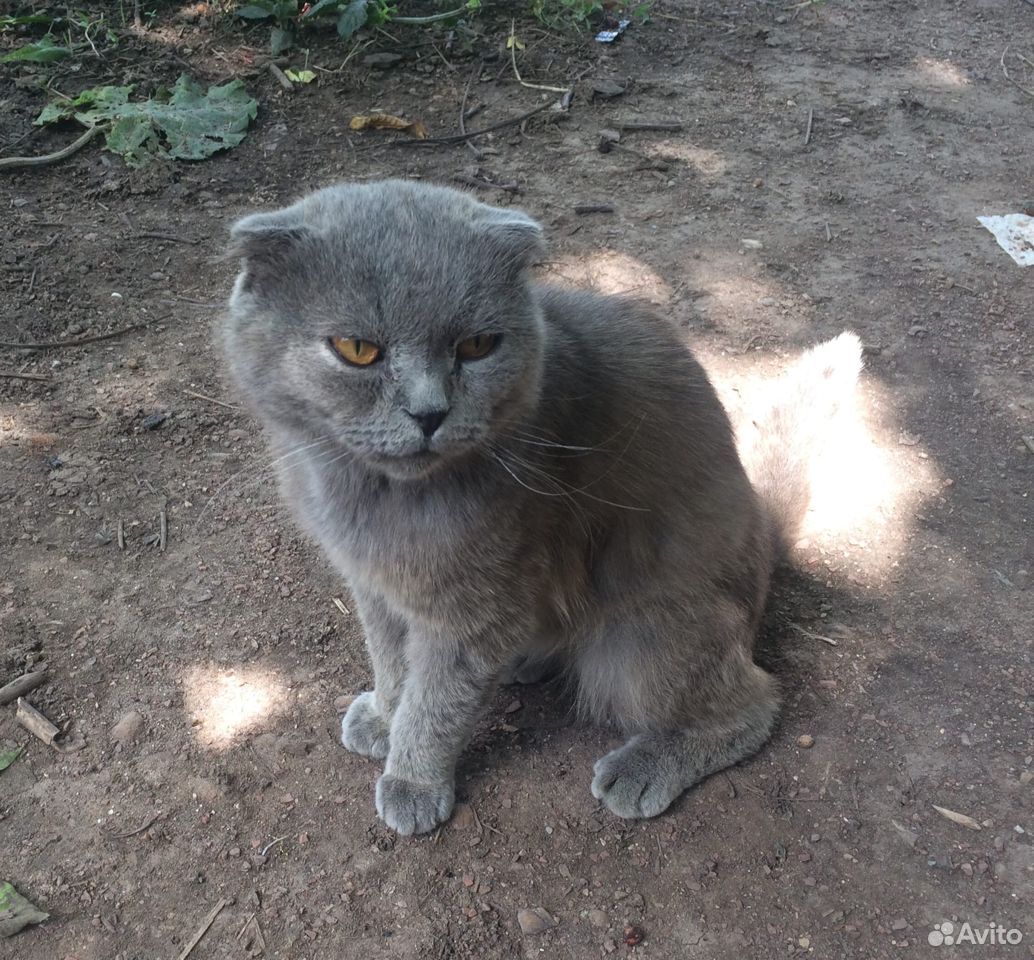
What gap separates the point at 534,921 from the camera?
6.91ft

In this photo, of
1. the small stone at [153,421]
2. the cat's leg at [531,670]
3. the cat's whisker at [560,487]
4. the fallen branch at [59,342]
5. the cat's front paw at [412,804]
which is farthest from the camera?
the fallen branch at [59,342]

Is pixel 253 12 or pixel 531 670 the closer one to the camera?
pixel 531 670

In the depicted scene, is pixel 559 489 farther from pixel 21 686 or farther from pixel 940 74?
pixel 940 74

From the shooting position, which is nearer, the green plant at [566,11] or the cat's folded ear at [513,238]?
the cat's folded ear at [513,238]

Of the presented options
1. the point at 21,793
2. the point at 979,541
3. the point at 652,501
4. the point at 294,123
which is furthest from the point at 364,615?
the point at 294,123

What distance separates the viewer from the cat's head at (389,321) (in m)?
1.69

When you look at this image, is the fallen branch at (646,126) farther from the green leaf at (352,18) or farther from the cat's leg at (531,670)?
the cat's leg at (531,670)

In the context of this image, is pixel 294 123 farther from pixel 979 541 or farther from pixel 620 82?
pixel 979 541

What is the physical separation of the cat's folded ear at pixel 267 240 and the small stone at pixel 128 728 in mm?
1332

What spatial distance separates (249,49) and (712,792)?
470cm

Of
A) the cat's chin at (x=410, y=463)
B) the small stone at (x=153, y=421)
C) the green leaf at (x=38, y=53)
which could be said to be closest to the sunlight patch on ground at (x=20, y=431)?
the small stone at (x=153, y=421)

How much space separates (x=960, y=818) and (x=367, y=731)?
1482 mm

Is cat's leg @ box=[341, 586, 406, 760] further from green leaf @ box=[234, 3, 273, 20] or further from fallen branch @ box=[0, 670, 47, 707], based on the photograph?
green leaf @ box=[234, 3, 273, 20]

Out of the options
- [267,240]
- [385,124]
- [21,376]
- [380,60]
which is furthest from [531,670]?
[380,60]
